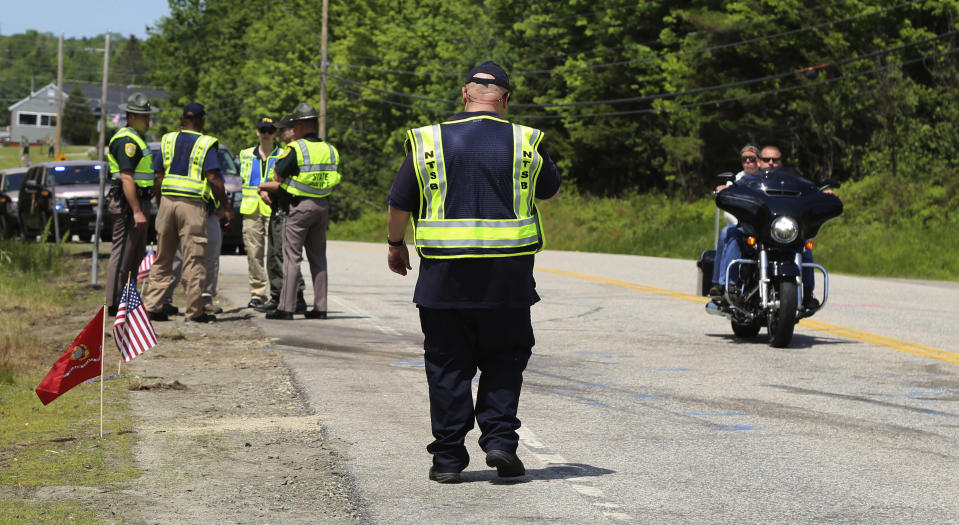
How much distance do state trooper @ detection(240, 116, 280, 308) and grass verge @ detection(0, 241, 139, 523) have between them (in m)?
2.01

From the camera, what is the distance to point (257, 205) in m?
15.2

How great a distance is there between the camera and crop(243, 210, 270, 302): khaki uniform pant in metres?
15.3

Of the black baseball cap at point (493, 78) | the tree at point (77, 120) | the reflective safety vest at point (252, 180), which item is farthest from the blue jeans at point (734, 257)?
the tree at point (77, 120)

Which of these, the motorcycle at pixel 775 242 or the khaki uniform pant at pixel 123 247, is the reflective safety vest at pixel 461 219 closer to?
the motorcycle at pixel 775 242

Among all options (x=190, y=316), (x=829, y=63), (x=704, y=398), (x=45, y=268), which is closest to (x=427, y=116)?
(x=829, y=63)

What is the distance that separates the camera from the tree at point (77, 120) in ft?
486

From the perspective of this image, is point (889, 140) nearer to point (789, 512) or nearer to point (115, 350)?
point (115, 350)

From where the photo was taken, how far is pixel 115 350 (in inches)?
425

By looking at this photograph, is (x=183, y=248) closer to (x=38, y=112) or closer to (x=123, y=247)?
(x=123, y=247)

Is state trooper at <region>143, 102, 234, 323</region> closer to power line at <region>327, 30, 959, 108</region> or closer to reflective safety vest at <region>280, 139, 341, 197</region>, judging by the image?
reflective safety vest at <region>280, 139, 341, 197</region>

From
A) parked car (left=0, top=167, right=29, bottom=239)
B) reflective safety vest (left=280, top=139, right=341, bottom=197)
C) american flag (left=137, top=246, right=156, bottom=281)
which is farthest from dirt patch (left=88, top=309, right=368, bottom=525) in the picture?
parked car (left=0, top=167, right=29, bottom=239)

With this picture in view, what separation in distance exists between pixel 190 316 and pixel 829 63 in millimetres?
32278

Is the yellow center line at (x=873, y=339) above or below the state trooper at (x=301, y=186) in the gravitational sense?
below

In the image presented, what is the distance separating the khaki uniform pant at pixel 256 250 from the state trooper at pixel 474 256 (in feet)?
30.3
